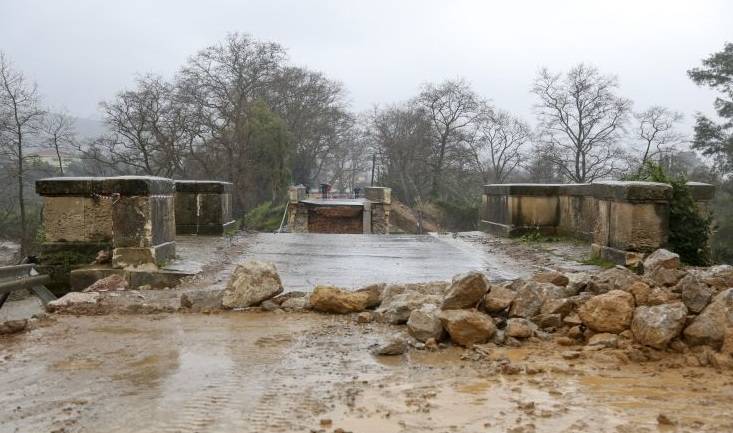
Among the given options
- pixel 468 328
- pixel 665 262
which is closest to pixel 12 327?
pixel 468 328

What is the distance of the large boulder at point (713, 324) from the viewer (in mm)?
4242

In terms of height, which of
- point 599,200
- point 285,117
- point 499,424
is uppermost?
point 285,117

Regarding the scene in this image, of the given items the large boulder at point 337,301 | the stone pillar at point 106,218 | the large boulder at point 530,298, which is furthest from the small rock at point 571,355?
the stone pillar at point 106,218

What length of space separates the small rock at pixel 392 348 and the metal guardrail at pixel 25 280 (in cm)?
451

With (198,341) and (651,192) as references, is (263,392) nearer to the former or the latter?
(198,341)

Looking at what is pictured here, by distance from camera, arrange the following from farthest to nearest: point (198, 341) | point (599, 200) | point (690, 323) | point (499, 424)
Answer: point (599, 200) < point (198, 341) < point (690, 323) < point (499, 424)

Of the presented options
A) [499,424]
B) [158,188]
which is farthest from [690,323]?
[158,188]

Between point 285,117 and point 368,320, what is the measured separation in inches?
1492

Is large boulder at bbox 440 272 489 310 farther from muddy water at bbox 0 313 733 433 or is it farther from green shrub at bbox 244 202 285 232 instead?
green shrub at bbox 244 202 285 232

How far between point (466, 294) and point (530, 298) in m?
0.56

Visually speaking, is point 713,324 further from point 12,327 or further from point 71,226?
point 71,226

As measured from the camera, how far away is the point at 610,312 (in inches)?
185

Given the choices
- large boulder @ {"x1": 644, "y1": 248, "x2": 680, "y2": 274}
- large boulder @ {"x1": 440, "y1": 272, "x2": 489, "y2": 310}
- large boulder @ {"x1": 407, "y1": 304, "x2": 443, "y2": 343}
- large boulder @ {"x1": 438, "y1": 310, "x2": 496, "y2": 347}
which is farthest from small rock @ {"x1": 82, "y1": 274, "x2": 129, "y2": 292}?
large boulder @ {"x1": 644, "y1": 248, "x2": 680, "y2": 274}

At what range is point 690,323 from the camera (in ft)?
14.6
